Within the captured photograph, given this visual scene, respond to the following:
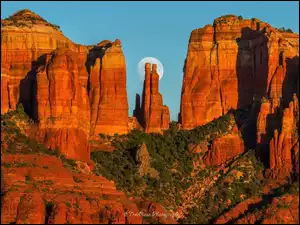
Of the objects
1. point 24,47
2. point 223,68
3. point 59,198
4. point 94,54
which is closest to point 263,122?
point 223,68

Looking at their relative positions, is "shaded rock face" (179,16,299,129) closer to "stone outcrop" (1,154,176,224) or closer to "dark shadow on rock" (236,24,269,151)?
"dark shadow on rock" (236,24,269,151)

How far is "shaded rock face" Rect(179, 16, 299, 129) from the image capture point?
166m

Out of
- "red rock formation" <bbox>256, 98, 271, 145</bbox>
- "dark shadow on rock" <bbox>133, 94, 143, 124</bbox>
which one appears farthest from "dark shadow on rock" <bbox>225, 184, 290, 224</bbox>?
Answer: "dark shadow on rock" <bbox>133, 94, 143, 124</bbox>

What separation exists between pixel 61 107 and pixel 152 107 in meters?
13.3

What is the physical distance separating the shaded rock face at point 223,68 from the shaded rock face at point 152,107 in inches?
149

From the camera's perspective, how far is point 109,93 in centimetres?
15862

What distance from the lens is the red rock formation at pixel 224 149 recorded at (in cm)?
15826

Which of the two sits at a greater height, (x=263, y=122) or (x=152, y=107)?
(x=152, y=107)

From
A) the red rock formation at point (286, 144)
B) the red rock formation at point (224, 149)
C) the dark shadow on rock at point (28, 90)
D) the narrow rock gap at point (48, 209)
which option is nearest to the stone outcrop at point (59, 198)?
the narrow rock gap at point (48, 209)

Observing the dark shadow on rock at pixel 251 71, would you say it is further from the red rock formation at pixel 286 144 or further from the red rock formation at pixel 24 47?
the red rock formation at pixel 24 47

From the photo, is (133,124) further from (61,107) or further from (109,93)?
(61,107)

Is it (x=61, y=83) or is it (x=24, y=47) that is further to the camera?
(x=24, y=47)

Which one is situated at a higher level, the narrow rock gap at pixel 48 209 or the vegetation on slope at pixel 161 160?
the vegetation on slope at pixel 161 160

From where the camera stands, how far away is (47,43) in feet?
521
